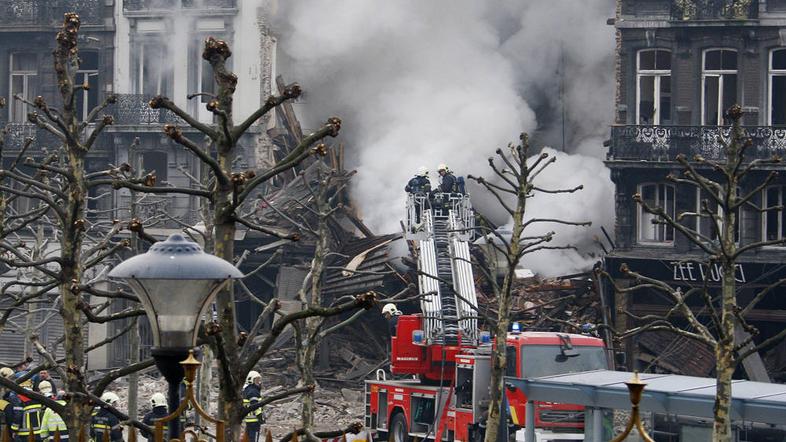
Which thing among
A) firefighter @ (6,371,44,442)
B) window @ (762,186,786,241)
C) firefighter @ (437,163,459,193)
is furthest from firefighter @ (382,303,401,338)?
window @ (762,186,786,241)

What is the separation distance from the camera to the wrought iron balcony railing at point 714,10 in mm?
39531

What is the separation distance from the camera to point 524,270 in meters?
41.9

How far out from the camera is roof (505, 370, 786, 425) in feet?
72.9

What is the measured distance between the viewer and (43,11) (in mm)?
49281

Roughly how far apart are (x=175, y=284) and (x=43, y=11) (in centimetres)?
4112

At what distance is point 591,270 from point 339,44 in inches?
499

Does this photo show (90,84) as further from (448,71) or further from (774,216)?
(774,216)

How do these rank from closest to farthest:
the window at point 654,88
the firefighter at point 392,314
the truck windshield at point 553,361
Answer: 1. the truck windshield at point 553,361
2. the firefighter at point 392,314
3. the window at point 654,88

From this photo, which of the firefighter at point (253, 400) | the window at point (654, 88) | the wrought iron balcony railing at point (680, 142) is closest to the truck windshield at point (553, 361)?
the firefighter at point (253, 400)

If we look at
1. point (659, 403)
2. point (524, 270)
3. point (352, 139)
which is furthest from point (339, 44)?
point (659, 403)

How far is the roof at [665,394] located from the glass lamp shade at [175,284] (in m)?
13.8

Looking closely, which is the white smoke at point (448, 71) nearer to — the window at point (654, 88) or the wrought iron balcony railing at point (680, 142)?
the window at point (654, 88)

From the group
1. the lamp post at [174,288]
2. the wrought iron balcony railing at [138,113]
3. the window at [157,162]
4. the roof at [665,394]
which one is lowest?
the roof at [665,394]

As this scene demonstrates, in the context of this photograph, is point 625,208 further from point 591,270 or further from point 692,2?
point 692,2
